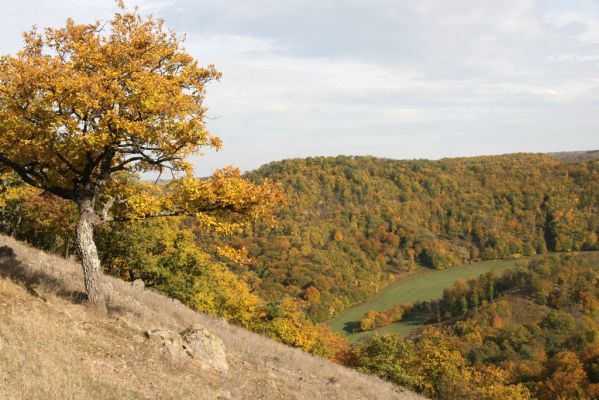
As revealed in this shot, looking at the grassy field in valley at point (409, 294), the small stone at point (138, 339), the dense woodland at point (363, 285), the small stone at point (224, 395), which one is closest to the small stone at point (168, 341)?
the small stone at point (138, 339)

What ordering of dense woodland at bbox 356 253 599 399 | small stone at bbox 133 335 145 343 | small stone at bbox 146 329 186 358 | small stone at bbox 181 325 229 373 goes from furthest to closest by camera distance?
dense woodland at bbox 356 253 599 399, small stone at bbox 181 325 229 373, small stone at bbox 146 329 186 358, small stone at bbox 133 335 145 343

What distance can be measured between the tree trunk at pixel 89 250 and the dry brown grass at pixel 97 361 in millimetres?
606

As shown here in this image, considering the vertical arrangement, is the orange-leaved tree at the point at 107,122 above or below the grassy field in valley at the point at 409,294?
above

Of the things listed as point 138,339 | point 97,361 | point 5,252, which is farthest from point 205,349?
point 5,252

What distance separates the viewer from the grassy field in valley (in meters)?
123

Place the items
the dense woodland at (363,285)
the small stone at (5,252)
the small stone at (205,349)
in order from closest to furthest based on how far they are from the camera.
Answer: the small stone at (205,349)
the small stone at (5,252)
the dense woodland at (363,285)

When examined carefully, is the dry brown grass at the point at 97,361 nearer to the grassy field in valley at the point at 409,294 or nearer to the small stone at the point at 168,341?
the small stone at the point at 168,341

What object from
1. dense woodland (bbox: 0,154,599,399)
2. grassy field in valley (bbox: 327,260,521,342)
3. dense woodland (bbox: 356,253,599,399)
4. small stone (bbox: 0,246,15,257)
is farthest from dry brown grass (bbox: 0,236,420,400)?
grassy field in valley (bbox: 327,260,521,342)

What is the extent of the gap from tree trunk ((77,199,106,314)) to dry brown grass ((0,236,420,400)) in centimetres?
61

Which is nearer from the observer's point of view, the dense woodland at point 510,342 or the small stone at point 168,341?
the small stone at point 168,341

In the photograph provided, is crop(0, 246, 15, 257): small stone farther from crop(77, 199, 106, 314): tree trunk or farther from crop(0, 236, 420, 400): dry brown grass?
crop(77, 199, 106, 314): tree trunk

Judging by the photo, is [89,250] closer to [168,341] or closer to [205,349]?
[168,341]

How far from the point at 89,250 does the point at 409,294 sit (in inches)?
5768

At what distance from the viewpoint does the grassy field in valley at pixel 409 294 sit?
122938 millimetres
